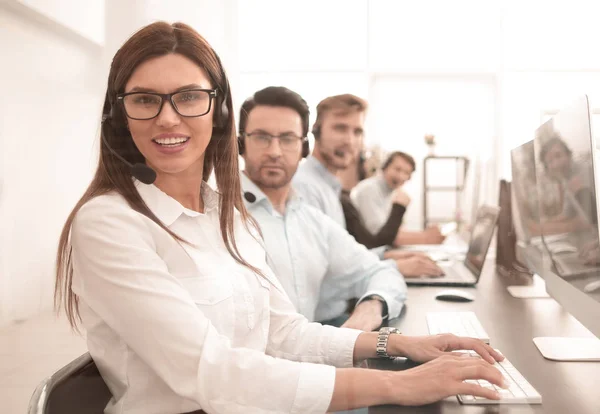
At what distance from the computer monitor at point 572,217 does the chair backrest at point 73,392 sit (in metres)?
0.74

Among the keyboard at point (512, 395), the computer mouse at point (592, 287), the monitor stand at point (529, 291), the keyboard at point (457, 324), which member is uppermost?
the computer mouse at point (592, 287)

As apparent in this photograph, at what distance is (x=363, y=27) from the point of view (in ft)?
Result: 4.28

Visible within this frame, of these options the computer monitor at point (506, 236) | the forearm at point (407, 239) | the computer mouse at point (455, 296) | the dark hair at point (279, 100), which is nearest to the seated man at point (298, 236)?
the dark hair at point (279, 100)

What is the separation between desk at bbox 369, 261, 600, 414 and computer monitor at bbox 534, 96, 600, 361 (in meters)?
0.05

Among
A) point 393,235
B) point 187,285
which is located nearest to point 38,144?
point 187,285

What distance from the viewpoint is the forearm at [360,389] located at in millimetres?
736

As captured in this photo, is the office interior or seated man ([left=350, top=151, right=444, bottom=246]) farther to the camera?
seated man ([left=350, top=151, right=444, bottom=246])

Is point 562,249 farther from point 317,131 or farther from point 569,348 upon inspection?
point 317,131

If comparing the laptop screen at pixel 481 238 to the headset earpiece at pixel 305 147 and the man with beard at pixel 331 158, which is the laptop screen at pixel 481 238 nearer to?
the man with beard at pixel 331 158

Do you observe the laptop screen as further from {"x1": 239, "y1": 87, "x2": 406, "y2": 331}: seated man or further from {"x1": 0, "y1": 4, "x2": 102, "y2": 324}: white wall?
{"x1": 0, "y1": 4, "x2": 102, "y2": 324}: white wall

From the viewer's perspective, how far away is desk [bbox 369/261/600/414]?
73 cm

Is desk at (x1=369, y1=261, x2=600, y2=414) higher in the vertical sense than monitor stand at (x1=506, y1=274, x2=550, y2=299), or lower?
higher

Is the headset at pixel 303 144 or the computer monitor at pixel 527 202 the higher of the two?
the headset at pixel 303 144

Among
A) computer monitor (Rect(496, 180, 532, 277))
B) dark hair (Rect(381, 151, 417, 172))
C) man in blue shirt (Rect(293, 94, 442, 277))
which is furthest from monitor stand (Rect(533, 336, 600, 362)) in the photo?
dark hair (Rect(381, 151, 417, 172))
